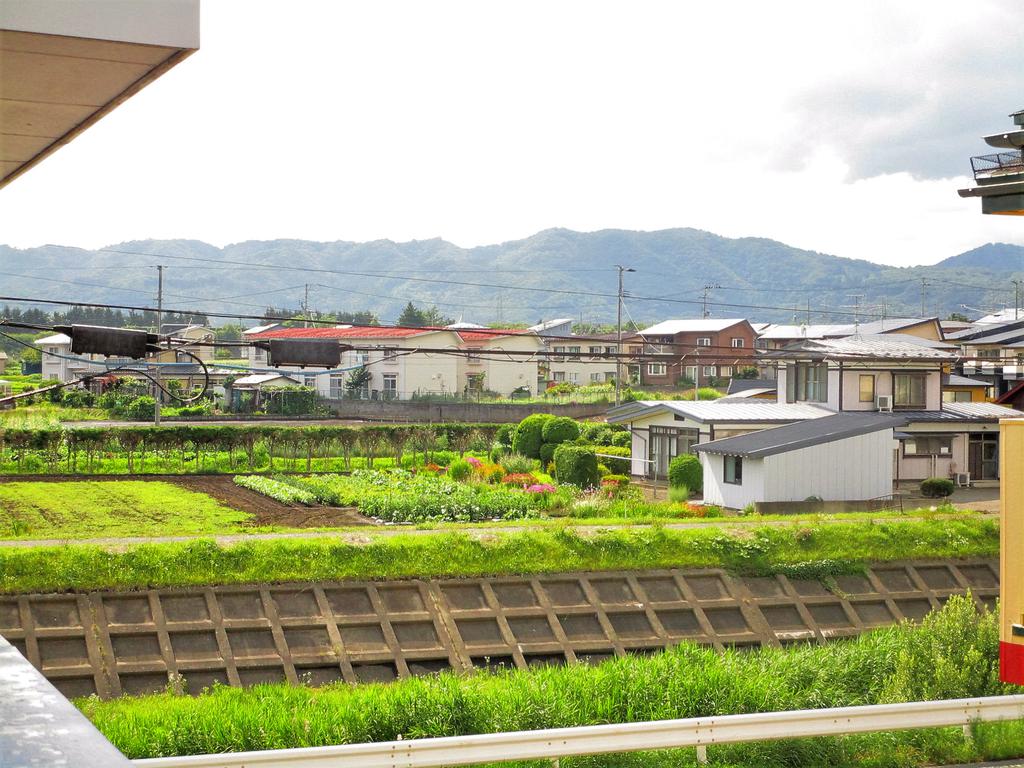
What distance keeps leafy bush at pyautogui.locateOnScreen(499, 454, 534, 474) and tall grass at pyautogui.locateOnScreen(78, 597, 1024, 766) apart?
770 inches

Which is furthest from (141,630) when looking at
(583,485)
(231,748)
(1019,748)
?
(583,485)

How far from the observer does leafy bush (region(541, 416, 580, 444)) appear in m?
35.4

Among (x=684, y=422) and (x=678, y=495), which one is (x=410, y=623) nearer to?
(x=678, y=495)

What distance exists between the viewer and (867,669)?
13.6 metres

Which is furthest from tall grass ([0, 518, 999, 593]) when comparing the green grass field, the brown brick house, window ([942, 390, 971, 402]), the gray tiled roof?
the brown brick house

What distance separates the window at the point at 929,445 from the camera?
33.6 m

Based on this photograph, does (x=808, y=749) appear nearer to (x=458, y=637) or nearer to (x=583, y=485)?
(x=458, y=637)

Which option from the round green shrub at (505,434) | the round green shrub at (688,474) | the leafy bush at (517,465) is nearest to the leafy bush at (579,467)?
the round green shrub at (688,474)

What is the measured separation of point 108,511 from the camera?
26.1 m

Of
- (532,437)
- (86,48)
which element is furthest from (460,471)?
(86,48)

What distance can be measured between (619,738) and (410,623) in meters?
8.81

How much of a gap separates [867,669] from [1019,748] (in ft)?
10.1

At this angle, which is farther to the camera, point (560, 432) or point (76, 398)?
point (76, 398)

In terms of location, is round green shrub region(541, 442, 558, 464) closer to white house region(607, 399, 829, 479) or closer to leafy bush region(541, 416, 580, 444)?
leafy bush region(541, 416, 580, 444)
